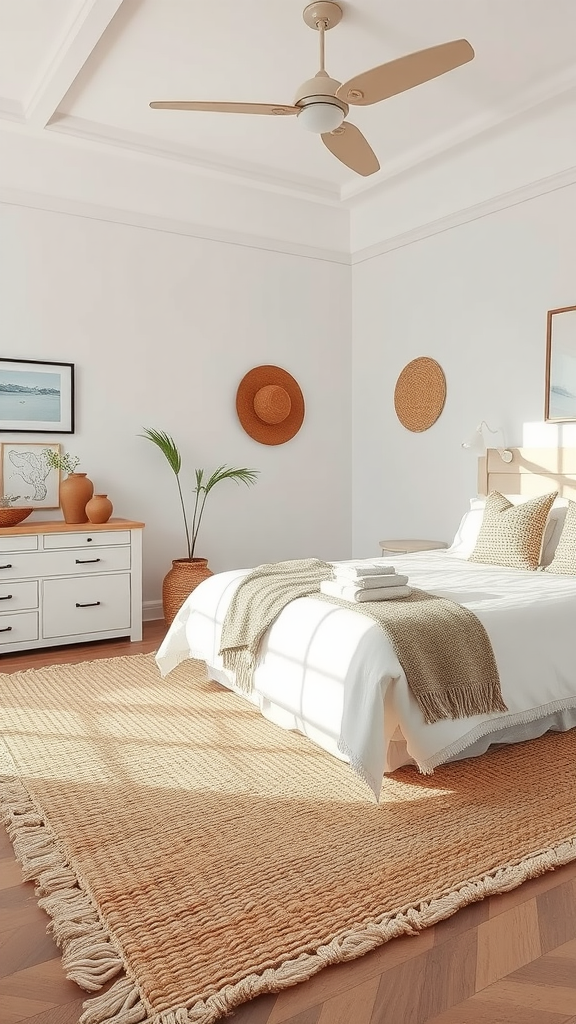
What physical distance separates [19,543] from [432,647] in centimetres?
263

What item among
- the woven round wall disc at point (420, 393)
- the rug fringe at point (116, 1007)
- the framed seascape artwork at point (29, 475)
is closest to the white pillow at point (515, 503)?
the woven round wall disc at point (420, 393)

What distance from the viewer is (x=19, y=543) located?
4.29 meters

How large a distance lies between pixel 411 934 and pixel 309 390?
4.61 m

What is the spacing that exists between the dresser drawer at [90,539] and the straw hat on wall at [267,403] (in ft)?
4.79

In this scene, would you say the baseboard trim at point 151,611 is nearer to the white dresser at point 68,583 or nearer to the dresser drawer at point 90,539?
the white dresser at point 68,583

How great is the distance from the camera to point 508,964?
1.72 m

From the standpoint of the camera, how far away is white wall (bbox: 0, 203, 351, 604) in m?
4.88

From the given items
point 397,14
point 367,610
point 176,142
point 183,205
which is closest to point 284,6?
point 397,14

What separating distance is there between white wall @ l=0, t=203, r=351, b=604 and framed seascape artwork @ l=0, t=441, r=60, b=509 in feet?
0.59

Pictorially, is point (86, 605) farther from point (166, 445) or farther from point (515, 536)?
point (515, 536)

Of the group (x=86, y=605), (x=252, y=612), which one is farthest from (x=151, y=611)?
(x=252, y=612)

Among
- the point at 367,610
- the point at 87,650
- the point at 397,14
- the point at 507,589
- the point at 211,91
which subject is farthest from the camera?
the point at 87,650

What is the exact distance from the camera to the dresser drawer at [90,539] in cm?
440

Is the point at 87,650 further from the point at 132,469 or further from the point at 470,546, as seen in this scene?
the point at 470,546
